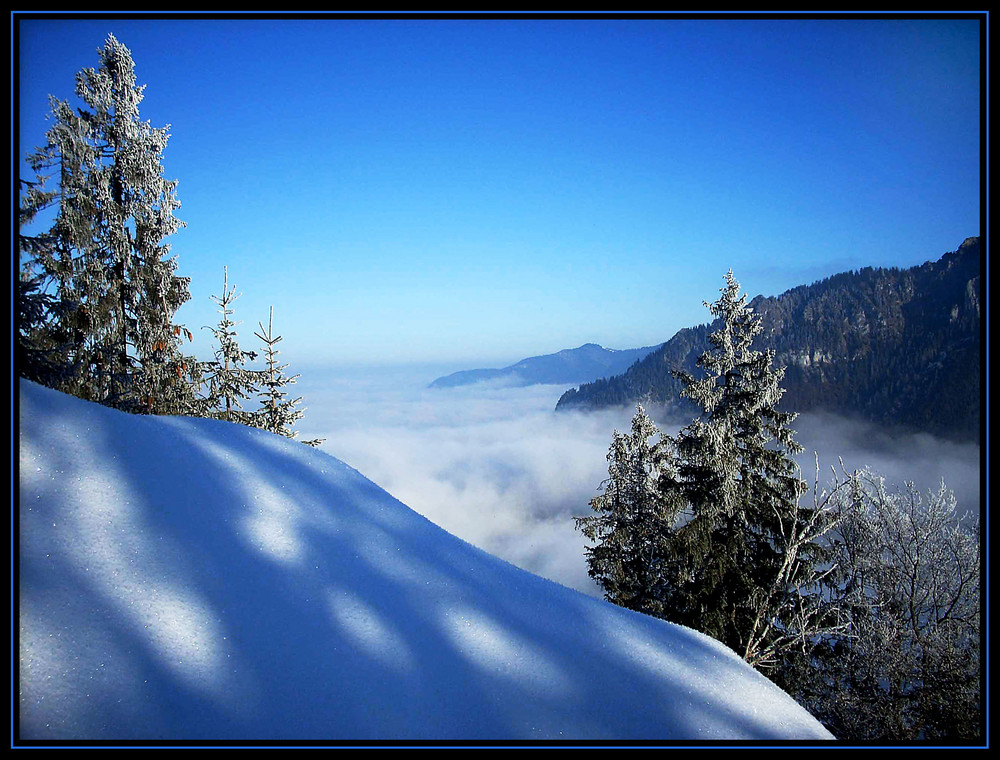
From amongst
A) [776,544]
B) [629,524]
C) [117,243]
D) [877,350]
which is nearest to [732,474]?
[776,544]

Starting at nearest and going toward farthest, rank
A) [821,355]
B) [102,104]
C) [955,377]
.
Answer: [102,104]
[955,377]
[821,355]

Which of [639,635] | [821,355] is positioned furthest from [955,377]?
[639,635]

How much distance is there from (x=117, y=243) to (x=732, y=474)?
15540 millimetres

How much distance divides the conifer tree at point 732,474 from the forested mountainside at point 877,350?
11568cm

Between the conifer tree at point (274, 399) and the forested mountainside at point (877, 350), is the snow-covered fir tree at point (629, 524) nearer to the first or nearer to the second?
the conifer tree at point (274, 399)

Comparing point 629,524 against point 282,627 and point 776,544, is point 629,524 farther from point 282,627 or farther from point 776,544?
point 282,627

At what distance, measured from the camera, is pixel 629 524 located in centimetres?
1883

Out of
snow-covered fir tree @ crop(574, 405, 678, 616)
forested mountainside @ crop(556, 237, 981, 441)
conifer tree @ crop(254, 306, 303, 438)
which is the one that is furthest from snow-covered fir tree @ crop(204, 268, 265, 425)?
forested mountainside @ crop(556, 237, 981, 441)

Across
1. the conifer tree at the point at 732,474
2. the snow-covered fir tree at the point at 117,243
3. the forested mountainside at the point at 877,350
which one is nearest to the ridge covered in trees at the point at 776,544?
the conifer tree at the point at 732,474

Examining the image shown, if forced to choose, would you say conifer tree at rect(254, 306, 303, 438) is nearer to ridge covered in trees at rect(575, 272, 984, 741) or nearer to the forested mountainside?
ridge covered in trees at rect(575, 272, 984, 741)
